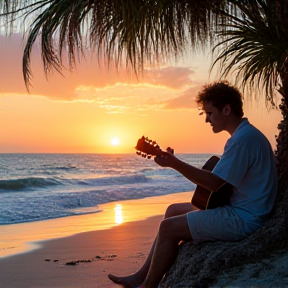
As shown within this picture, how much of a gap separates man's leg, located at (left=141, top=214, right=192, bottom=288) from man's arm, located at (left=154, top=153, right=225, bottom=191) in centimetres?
33

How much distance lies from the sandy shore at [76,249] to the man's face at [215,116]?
1.82 metres

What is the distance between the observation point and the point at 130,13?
4.43m

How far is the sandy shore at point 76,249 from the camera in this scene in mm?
5320

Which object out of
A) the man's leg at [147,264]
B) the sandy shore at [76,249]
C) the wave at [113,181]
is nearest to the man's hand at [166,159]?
the man's leg at [147,264]

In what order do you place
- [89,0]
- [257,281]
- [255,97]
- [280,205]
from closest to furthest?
1. [257,281]
2. [280,205]
3. [89,0]
4. [255,97]

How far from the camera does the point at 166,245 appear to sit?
368cm

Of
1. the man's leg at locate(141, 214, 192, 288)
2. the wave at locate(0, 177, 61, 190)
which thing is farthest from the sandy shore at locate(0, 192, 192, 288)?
the wave at locate(0, 177, 61, 190)

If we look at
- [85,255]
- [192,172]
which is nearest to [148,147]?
[192,172]

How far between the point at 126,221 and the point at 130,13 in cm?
663

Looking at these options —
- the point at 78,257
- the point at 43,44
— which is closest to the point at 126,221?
the point at 78,257

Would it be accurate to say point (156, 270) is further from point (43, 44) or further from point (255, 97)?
Result: point (255, 97)

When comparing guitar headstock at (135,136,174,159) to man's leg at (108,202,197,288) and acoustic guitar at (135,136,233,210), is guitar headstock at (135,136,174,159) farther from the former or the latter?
man's leg at (108,202,197,288)

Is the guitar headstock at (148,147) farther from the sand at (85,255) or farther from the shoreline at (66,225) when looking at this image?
the shoreline at (66,225)

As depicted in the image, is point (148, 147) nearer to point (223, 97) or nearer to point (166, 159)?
point (166, 159)
